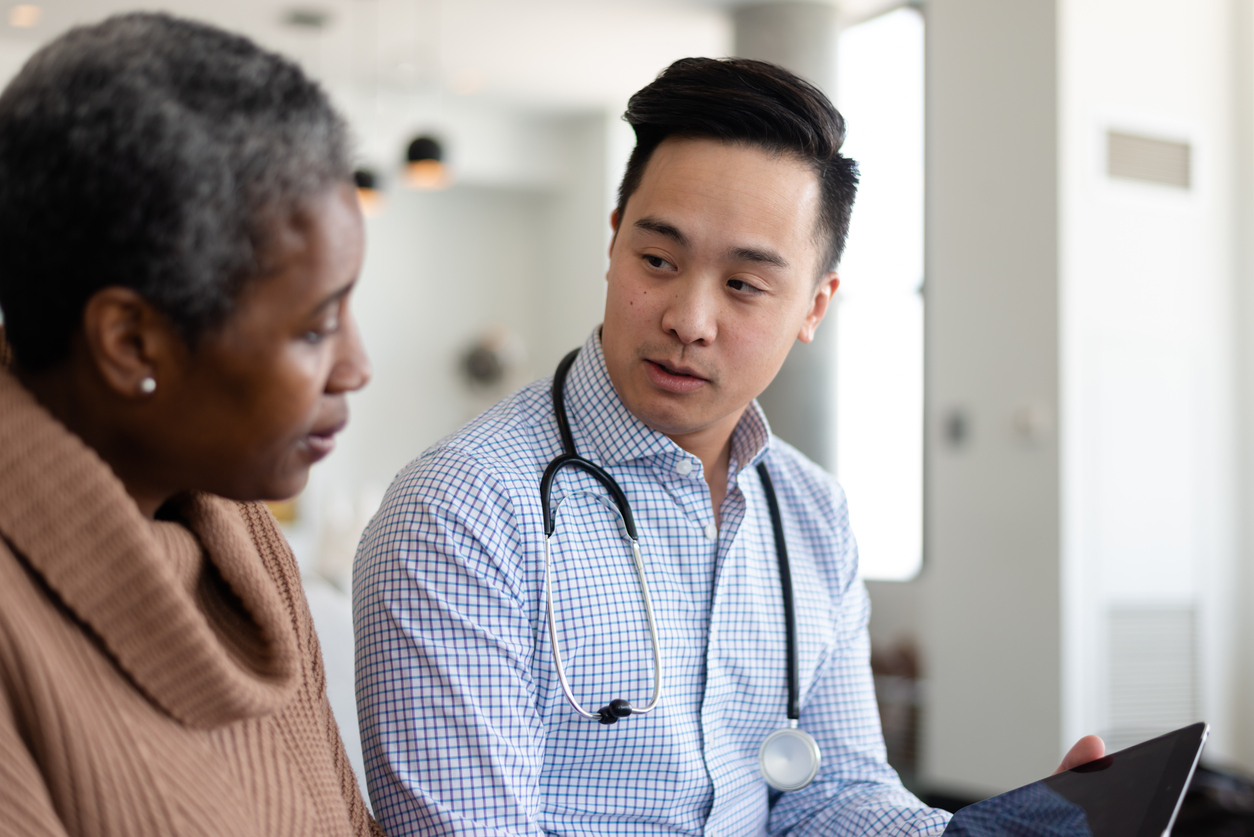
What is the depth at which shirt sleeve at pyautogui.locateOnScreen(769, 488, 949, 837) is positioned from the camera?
1342 mm

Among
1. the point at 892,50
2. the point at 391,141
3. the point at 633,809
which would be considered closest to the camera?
the point at 633,809

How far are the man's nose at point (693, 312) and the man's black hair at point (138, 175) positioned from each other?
0.63 metres

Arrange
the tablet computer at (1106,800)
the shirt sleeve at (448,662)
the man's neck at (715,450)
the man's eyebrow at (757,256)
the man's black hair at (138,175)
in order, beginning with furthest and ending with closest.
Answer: the man's neck at (715,450)
the man's eyebrow at (757,256)
the shirt sleeve at (448,662)
the tablet computer at (1106,800)
the man's black hair at (138,175)

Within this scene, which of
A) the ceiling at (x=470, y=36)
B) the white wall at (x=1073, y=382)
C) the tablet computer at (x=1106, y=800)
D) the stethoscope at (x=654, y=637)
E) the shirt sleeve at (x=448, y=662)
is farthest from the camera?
the ceiling at (x=470, y=36)

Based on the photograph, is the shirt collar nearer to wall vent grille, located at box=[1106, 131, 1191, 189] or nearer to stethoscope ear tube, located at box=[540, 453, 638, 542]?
stethoscope ear tube, located at box=[540, 453, 638, 542]

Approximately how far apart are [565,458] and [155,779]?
0.64m

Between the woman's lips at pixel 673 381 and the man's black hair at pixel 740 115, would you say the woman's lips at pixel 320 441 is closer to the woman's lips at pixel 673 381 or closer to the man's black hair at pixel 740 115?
the woman's lips at pixel 673 381

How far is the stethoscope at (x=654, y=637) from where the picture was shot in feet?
3.79

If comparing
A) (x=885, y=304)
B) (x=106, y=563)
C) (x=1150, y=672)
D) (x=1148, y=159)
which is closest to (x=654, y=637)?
(x=106, y=563)

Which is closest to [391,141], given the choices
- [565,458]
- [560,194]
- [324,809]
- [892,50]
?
[560,194]

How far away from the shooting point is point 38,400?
69cm

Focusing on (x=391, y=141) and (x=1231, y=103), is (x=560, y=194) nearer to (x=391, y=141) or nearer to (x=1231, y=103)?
(x=391, y=141)

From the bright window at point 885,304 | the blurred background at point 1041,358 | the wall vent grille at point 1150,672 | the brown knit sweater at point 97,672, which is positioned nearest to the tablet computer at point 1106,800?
the brown knit sweater at point 97,672

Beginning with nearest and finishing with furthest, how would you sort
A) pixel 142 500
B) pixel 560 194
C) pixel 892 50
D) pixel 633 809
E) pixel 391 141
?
pixel 142 500, pixel 633 809, pixel 892 50, pixel 391 141, pixel 560 194
